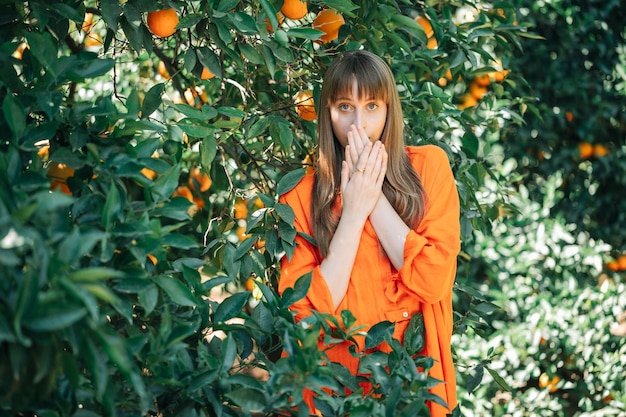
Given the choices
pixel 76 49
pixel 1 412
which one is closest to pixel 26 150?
pixel 1 412

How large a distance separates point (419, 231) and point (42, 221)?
0.79 m

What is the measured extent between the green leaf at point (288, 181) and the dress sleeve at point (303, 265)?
0.04 m

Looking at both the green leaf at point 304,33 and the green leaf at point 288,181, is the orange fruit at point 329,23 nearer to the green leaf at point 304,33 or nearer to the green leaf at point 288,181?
the green leaf at point 304,33

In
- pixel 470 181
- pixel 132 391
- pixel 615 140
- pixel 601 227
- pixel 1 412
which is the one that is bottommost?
pixel 601 227

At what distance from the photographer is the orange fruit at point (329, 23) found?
179 centimetres

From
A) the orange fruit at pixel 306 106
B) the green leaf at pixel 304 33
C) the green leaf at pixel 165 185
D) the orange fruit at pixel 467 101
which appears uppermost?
the green leaf at pixel 304 33

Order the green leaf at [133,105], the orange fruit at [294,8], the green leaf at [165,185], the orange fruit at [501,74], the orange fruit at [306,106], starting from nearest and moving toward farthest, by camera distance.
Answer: the green leaf at [165,185] < the green leaf at [133,105] < the orange fruit at [294,8] < the orange fruit at [306,106] < the orange fruit at [501,74]

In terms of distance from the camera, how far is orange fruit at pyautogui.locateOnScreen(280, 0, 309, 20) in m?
1.59

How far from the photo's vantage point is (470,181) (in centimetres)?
195

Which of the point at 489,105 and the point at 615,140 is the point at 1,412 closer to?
the point at 489,105

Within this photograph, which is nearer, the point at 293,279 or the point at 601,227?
the point at 293,279

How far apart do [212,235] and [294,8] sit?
3.59 feet

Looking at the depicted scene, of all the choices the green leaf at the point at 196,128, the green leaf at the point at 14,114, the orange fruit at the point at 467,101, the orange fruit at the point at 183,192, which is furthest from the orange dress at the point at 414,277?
the orange fruit at the point at 467,101

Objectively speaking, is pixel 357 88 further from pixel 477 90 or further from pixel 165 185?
pixel 477 90
